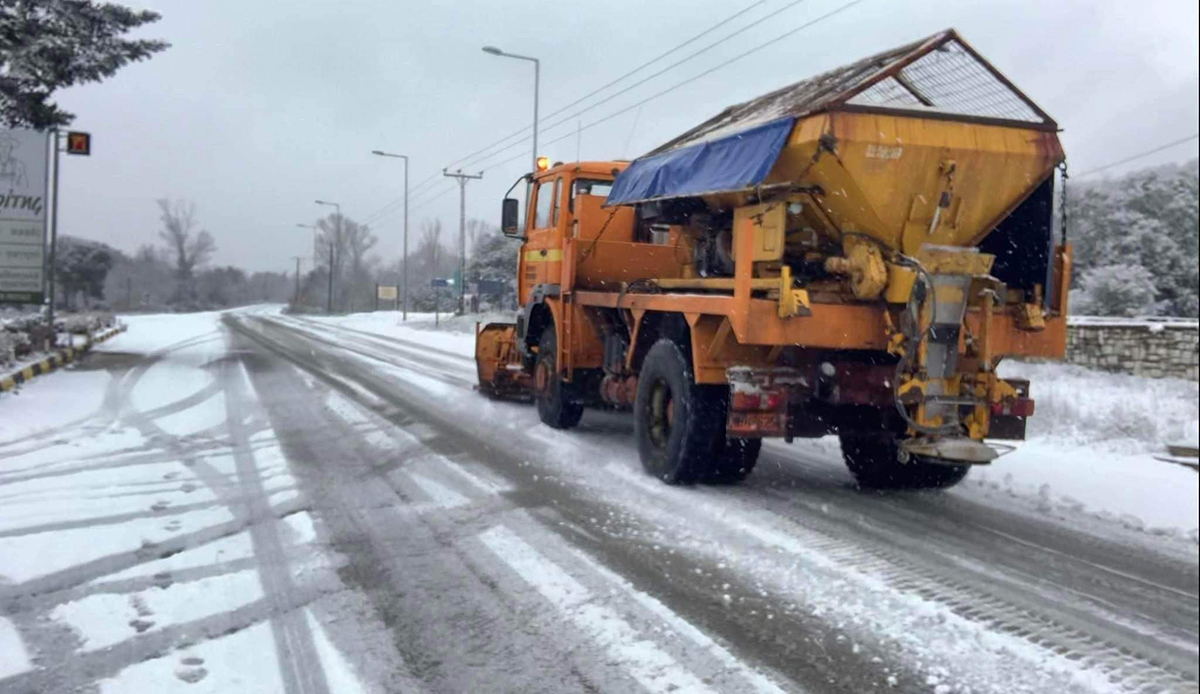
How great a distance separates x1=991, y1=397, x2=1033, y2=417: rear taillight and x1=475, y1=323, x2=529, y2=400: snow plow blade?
7.06 metres

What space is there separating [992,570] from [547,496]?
3183 millimetres

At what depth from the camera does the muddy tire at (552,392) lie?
10.6 meters

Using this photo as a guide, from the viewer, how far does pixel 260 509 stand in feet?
21.9

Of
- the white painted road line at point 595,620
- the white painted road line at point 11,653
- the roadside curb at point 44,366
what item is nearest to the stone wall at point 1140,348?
the white painted road line at point 595,620

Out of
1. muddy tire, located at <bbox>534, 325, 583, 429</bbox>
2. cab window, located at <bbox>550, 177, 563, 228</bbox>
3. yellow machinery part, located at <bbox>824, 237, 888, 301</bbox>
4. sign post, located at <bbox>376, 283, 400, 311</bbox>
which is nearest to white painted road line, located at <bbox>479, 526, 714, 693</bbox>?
yellow machinery part, located at <bbox>824, 237, 888, 301</bbox>

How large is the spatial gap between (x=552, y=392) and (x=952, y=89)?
18.3ft

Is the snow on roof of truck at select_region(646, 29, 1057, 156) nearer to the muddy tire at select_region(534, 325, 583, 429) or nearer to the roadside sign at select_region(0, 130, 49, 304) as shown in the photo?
the muddy tire at select_region(534, 325, 583, 429)

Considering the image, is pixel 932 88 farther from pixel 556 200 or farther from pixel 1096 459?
pixel 556 200

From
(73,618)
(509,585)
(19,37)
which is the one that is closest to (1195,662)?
(509,585)

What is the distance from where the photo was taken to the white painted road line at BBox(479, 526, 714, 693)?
3967mm

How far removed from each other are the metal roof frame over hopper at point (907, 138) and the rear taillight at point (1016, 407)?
1.20 meters

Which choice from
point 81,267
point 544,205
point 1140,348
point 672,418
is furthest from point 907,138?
point 81,267

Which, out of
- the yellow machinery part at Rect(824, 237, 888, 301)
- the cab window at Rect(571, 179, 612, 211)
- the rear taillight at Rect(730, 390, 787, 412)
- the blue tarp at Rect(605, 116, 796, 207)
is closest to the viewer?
the yellow machinery part at Rect(824, 237, 888, 301)

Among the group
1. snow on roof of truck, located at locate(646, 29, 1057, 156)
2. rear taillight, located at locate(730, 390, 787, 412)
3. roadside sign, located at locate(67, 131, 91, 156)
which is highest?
roadside sign, located at locate(67, 131, 91, 156)
